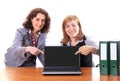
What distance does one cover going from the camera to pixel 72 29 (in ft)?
9.30

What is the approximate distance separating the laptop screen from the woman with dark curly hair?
2.04ft

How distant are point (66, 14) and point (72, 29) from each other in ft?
2.27

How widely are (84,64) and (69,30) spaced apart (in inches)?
17.6

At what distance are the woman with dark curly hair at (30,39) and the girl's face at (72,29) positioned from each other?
1.13 feet

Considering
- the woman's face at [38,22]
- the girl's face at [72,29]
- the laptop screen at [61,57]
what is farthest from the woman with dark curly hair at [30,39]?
the laptop screen at [61,57]

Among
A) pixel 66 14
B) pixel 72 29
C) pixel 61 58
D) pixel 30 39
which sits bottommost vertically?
pixel 61 58

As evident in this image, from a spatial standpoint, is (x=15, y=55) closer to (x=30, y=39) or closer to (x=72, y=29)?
(x=30, y=39)

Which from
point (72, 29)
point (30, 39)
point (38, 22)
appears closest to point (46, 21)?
point (38, 22)

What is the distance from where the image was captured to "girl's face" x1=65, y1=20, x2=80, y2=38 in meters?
2.84

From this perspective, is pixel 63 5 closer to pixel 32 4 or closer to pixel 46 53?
pixel 32 4

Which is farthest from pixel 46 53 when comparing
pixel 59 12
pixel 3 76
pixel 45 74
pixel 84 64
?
pixel 59 12

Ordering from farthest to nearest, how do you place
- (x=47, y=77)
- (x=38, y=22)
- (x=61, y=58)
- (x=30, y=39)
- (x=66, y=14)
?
(x=66, y=14)
(x=38, y=22)
(x=30, y=39)
(x=61, y=58)
(x=47, y=77)

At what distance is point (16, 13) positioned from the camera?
11.7 ft

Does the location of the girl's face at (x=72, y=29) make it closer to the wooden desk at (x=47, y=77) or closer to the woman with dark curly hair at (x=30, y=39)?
the woman with dark curly hair at (x=30, y=39)
